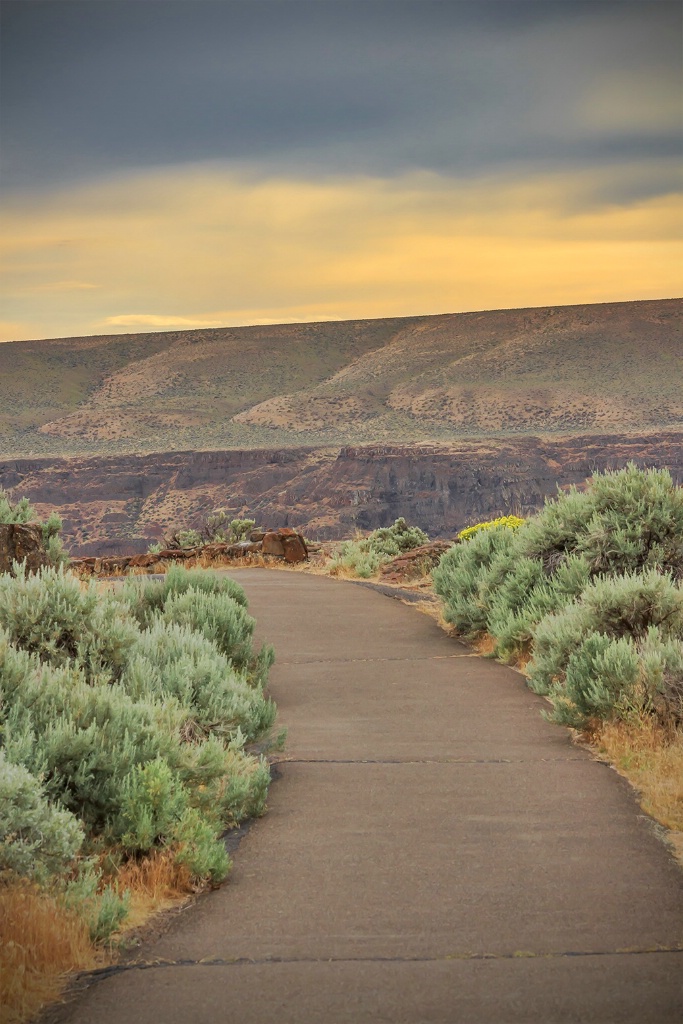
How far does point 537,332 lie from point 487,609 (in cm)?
9995

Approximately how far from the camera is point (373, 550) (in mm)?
25203

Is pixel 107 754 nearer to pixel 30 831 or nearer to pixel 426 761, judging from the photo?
pixel 30 831

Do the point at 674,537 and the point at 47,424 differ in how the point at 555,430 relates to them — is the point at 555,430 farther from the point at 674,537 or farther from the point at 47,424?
the point at 674,537

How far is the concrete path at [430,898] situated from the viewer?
4324 millimetres

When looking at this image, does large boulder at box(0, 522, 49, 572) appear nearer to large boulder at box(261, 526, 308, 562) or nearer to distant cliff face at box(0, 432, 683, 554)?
large boulder at box(261, 526, 308, 562)

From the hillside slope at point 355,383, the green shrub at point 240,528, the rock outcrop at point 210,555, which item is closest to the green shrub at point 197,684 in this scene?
the rock outcrop at point 210,555

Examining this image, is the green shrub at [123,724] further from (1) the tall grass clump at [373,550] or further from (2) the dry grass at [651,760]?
(1) the tall grass clump at [373,550]

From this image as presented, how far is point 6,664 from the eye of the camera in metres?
6.71

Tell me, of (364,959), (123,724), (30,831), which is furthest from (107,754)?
(364,959)

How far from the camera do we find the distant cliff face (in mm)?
82438

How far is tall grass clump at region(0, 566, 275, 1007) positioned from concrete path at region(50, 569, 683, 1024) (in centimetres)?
29

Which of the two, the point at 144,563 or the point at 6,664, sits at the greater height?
the point at 6,664

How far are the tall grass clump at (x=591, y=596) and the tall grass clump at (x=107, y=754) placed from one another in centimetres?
257

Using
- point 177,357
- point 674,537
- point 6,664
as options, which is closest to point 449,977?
point 6,664
